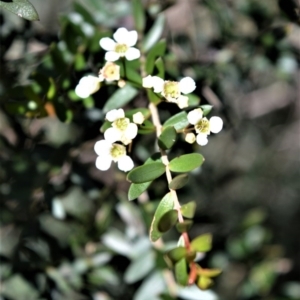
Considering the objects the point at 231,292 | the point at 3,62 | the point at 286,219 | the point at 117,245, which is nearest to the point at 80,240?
the point at 117,245

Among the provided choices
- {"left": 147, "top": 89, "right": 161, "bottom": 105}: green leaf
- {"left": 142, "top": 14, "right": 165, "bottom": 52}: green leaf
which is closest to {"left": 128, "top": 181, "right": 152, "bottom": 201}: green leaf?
{"left": 147, "top": 89, "right": 161, "bottom": 105}: green leaf

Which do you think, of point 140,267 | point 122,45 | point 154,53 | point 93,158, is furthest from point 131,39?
point 93,158

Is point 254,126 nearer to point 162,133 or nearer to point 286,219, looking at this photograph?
point 286,219

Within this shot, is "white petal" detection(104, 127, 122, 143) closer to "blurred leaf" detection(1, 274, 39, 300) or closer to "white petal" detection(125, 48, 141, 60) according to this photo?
"white petal" detection(125, 48, 141, 60)

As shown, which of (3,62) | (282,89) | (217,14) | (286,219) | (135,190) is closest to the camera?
(135,190)

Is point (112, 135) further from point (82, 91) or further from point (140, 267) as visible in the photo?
point (140, 267)

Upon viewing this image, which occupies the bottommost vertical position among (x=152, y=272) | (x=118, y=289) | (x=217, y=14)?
(x=118, y=289)
